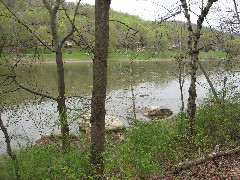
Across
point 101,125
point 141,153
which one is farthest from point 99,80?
point 141,153

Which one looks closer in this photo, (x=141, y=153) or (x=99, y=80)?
(x=99, y=80)

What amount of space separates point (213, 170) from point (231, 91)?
21.1ft

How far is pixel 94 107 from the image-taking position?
6.14 meters

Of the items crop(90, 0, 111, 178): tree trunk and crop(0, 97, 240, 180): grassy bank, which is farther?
crop(0, 97, 240, 180): grassy bank

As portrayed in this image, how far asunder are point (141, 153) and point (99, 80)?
2.00 metres

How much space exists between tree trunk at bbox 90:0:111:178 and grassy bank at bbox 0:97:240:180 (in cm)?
21

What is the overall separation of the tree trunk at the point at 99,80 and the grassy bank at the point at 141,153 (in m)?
0.21

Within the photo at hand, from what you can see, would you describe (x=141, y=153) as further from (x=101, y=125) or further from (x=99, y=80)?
(x=99, y=80)

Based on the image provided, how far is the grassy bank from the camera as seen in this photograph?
6086 millimetres

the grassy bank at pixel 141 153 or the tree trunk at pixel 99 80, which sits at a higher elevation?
the tree trunk at pixel 99 80

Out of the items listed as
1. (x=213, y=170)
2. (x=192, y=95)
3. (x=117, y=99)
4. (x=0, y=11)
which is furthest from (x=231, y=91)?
(x=117, y=99)

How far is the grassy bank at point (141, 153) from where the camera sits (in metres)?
6.09

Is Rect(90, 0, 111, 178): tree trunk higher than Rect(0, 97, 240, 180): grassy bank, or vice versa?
Rect(90, 0, 111, 178): tree trunk

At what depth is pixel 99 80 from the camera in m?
6.03
